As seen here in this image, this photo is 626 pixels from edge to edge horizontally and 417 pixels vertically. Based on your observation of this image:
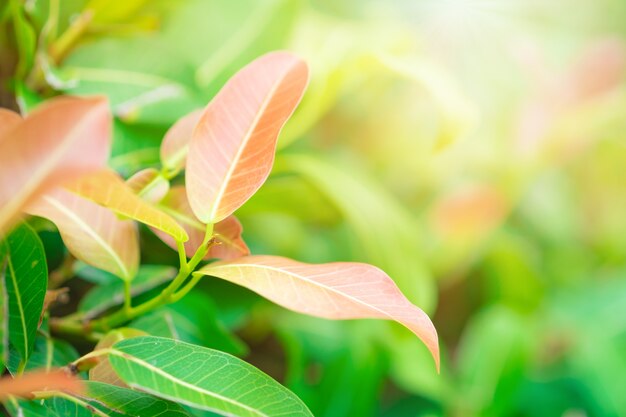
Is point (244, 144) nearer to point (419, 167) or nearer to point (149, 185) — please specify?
point (149, 185)

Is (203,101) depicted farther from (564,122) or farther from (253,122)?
(564,122)

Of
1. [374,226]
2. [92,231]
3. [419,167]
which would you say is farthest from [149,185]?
[419,167]

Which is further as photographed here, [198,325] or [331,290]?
[198,325]

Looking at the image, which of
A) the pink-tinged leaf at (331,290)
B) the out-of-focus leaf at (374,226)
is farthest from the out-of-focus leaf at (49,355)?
the out-of-focus leaf at (374,226)

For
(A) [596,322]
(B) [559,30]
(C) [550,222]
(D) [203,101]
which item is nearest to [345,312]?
(D) [203,101]

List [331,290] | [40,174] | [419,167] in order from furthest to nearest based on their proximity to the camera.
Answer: [419,167], [331,290], [40,174]

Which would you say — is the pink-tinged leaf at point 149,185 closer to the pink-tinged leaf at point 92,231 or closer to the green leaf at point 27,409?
the pink-tinged leaf at point 92,231

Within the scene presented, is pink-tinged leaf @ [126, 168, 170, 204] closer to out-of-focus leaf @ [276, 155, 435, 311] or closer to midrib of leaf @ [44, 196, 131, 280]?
midrib of leaf @ [44, 196, 131, 280]

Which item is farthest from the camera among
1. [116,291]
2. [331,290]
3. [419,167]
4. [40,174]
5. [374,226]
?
[419,167]
